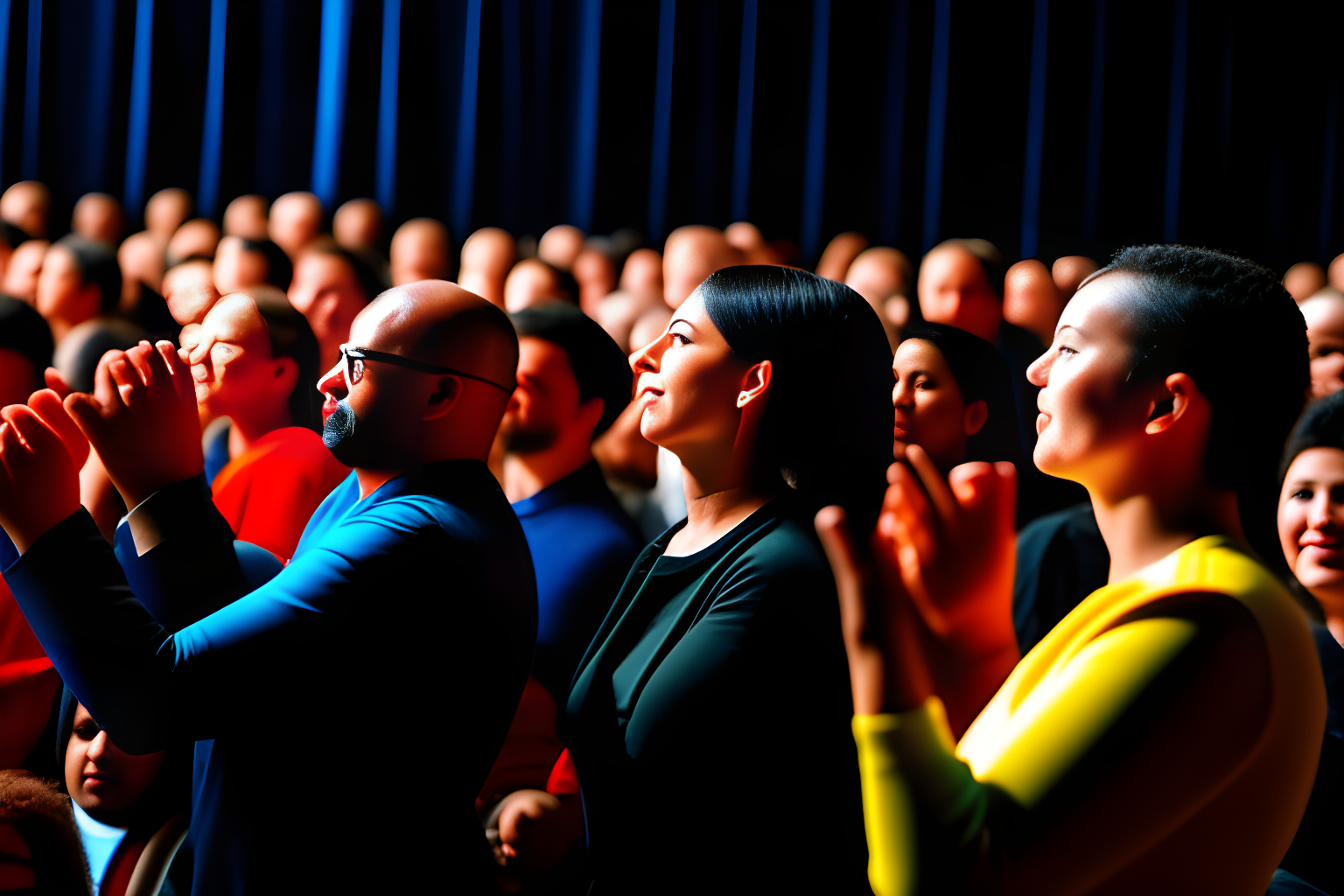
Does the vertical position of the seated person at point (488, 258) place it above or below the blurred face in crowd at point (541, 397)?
above

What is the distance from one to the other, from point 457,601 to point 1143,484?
30.2 inches

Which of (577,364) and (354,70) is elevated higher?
(354,70)

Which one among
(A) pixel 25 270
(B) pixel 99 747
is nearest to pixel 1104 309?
(B) pixel 99 747

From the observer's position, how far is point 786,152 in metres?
4.27

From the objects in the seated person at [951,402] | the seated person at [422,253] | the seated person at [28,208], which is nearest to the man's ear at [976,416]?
the seated person at [951,402]

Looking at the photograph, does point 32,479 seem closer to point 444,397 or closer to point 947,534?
point 444,397

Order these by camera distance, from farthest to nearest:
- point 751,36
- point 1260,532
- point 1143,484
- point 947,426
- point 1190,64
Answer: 1. point 751,36
2. point 1190,64
3. point 947,426
4. point 1260,532
5. point 1143,484

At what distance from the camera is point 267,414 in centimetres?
185

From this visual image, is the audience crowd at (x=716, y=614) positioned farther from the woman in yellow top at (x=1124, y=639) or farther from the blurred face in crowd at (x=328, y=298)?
the blurred face in crowd at (x=328, y=298)

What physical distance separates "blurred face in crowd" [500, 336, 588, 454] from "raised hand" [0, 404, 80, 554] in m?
0.69

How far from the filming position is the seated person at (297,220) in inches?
135

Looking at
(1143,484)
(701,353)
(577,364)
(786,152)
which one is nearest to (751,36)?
(786,152)

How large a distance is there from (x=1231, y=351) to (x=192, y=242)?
2.72 metres

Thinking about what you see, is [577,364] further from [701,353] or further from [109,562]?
[109,562]
